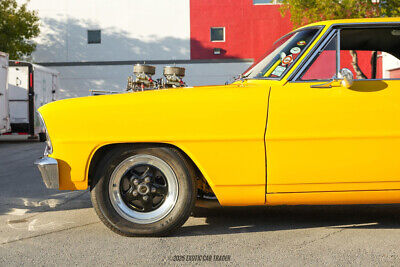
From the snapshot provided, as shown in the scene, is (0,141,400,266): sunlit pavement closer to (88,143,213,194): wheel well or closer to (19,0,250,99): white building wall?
(88,143,213,194): wheel well

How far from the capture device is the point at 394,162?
404 cm

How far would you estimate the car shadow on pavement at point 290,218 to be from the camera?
4414 millimetres

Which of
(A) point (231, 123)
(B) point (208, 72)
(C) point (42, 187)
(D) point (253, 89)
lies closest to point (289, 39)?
(D) point (253, 89)

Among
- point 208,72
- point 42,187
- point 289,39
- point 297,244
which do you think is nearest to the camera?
point 297,244

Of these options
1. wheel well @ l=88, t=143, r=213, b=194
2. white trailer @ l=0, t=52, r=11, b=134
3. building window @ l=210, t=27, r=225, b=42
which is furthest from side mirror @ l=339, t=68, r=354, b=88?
building window @ l=210, t=27, r=225, b=42

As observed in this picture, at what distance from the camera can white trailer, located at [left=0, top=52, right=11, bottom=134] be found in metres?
14.9

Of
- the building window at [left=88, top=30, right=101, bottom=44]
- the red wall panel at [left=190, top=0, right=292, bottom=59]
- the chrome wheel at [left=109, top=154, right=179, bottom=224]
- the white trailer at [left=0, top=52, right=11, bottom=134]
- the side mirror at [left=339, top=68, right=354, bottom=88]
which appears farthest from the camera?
the building window at [left=88, top=30, right=101, bottom=44]

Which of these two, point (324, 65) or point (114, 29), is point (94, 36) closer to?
point (114, 29)

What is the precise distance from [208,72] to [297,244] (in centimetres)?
2469

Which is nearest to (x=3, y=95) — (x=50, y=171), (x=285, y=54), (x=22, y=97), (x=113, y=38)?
(x=22, y=97)

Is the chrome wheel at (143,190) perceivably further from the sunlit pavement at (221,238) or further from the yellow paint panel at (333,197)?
the yellow paint panel at (333,197)

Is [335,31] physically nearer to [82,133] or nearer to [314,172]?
[314,172]

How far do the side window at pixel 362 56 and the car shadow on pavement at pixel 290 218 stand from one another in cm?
127

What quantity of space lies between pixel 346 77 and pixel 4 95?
13.1 m
